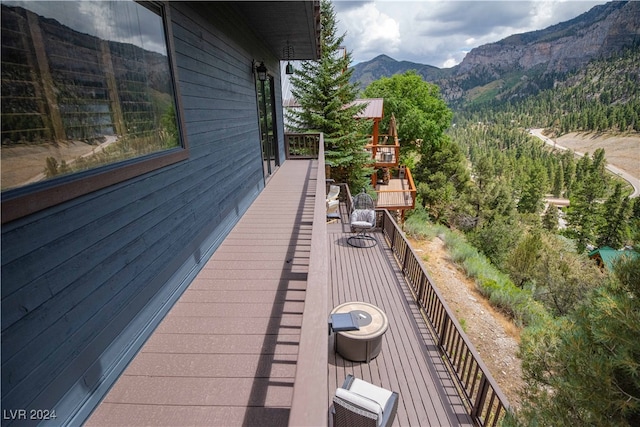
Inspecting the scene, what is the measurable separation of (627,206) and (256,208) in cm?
3726

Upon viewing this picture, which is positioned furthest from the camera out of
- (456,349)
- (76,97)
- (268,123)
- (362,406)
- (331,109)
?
(331,109)

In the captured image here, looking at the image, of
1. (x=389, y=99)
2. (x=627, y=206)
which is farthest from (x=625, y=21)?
(x=389, y=99)

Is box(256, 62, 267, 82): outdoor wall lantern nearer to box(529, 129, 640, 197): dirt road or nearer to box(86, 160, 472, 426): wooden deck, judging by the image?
box(86, 160, 472, 426): wooden deck

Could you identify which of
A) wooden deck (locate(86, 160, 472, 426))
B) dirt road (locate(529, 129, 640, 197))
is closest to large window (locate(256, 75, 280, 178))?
wooden deck (locate(86, 160, 472, 426))

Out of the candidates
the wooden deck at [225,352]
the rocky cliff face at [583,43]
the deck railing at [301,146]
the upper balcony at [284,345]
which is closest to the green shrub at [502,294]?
the upper balcony at [284,345]

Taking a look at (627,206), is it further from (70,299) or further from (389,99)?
(70,299)

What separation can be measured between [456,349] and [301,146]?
7.67 metres

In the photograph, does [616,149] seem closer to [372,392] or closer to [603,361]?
[603,361]

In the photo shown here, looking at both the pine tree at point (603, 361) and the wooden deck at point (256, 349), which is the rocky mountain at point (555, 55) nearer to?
the wooden deck at point (256, 349)

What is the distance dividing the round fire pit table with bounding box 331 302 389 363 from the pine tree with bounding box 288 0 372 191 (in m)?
8.50

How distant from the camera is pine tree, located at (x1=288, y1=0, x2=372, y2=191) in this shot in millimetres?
11734

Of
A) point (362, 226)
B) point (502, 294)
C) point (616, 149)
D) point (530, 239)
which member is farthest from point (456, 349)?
point (616, 149)

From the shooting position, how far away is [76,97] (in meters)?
1.65

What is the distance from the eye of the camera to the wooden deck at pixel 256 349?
1792mm
